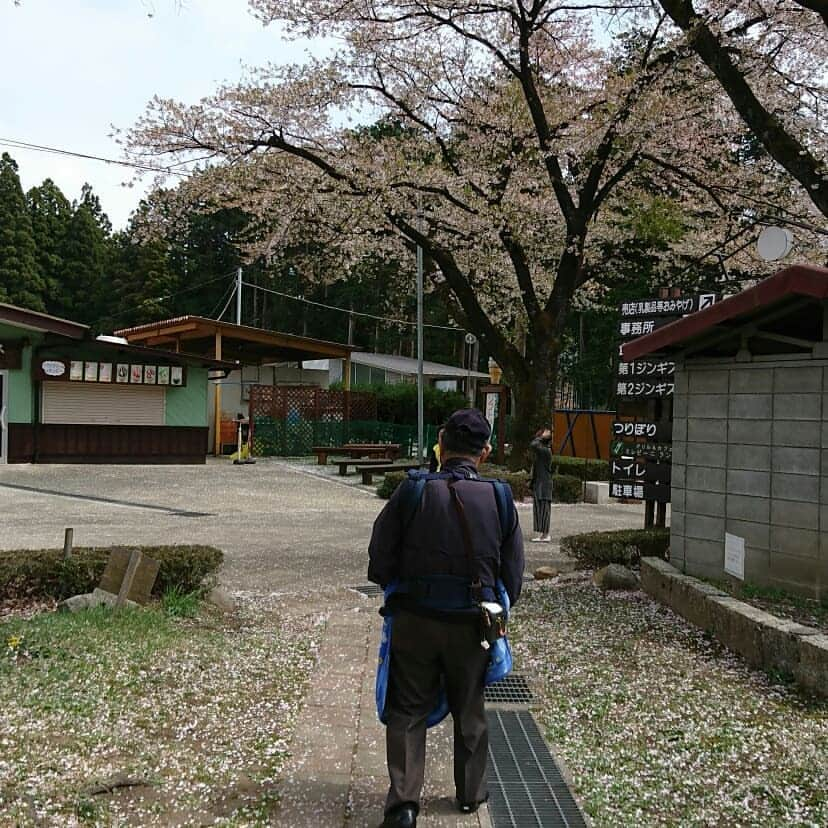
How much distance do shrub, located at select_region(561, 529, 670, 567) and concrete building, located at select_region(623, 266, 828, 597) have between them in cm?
112

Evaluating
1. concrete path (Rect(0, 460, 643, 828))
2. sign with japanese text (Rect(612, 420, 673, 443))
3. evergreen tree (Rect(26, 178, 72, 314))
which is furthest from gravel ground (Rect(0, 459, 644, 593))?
evergreen tree (Rect(26, 178, 72, 314))

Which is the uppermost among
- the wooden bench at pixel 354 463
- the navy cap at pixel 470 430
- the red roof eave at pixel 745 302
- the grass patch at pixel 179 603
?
the red roof eave at pixel 745 302

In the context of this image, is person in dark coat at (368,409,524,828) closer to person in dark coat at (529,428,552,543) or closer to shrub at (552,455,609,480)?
person in dark coat at (529,428,552,543)

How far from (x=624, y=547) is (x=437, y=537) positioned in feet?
18.7

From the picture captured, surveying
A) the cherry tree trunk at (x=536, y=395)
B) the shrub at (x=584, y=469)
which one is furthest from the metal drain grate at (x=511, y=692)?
the shrub at (x=584, y=469)

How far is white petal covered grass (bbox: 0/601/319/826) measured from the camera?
325cm

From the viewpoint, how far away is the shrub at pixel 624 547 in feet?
27.4

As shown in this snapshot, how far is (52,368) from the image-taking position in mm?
19344

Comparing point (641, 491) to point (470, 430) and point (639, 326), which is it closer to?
point (639, 326)

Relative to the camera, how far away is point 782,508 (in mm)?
6121

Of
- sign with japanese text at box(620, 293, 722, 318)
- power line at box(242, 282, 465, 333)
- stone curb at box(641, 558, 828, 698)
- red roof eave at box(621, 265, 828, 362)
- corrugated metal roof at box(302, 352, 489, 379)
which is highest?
power line at box(242, 282, 465, 333)

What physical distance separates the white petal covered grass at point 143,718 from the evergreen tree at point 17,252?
1568 inches

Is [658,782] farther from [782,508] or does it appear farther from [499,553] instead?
[782,508]

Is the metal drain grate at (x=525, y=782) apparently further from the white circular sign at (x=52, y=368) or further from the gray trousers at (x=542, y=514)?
the white circular sign at (x=52, y=368)
